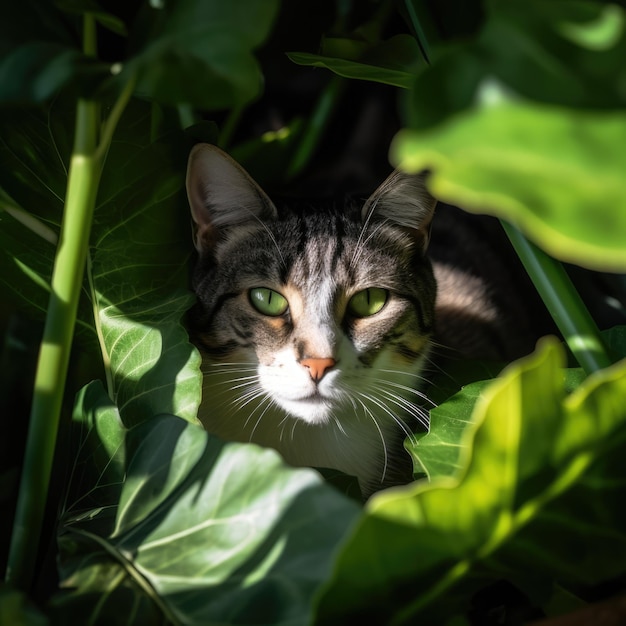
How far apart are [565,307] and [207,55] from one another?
1.62 feet

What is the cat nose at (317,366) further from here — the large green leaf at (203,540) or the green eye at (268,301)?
the large green leaf at (203,540)

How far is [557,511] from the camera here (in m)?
0.59

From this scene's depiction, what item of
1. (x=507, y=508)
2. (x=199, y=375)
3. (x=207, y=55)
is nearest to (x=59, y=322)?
(x=199, y=375)

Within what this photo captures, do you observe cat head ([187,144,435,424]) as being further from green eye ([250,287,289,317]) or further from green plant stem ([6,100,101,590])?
green plant stem ([6,100,101,590])

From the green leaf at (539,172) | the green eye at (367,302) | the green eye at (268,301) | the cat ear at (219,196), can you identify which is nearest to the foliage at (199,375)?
the green leaf at (539,172)

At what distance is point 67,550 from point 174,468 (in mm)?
125

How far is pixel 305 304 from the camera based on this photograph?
1.11m

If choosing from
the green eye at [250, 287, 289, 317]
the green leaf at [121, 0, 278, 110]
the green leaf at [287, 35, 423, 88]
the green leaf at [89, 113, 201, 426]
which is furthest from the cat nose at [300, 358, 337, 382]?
the green leaf at [121, 0, 278, 110]

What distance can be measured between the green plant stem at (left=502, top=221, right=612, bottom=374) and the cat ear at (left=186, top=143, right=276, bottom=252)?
1.41ft

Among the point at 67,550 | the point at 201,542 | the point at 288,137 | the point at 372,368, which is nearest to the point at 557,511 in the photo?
the point at 201,542

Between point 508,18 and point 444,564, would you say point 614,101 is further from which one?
point 444,564

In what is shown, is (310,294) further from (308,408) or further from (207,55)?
(207,55)

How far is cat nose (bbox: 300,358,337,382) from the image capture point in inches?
40.5

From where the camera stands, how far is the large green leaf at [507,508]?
0.50m
